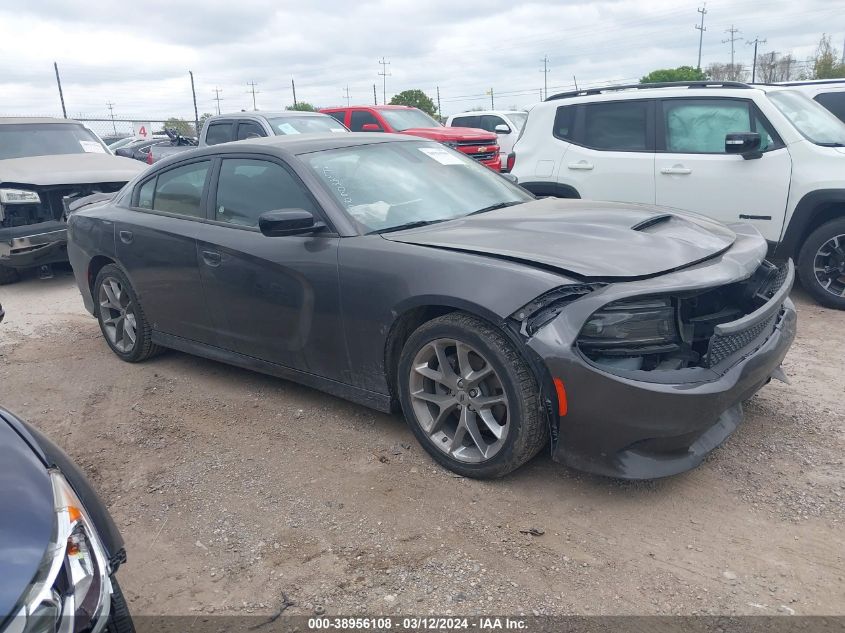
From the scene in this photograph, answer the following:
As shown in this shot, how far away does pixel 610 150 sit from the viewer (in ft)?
22.6

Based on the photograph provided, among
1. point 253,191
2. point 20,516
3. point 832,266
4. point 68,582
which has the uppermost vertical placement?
point 253,191

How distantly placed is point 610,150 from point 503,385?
4.51m

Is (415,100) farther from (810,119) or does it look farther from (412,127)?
(810,119)

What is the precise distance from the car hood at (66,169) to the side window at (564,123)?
4814 mm

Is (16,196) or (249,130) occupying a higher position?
(249,130)

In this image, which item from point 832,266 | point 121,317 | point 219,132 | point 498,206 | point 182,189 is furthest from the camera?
point 219,132

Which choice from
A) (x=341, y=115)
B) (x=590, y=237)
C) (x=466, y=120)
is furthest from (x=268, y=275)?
(x=466, y=120)

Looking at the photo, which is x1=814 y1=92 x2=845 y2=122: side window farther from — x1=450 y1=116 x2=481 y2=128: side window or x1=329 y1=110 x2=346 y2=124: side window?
x1=450 y1=116 x2=481 y2=128: side window

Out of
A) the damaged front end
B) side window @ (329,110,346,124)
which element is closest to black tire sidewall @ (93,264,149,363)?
the damaged front end

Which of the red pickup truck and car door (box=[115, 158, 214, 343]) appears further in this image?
the red pickup truck

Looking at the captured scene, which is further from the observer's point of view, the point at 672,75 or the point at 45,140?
the point at 672,75

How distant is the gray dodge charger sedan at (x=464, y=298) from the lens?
9.62 feet

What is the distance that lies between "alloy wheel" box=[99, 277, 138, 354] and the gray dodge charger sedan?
32 centimetres

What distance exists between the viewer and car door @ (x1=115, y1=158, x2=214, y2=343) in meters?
4.50
